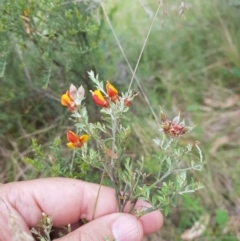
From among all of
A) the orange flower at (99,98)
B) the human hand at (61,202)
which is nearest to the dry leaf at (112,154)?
the orange flower at (99,98)

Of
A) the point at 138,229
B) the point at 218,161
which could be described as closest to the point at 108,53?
the point at 218,161

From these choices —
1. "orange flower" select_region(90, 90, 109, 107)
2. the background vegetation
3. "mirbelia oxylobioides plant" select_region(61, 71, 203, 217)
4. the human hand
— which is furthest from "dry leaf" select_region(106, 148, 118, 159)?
the background vegetation

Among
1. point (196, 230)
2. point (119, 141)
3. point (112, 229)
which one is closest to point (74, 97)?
point (119, 141)

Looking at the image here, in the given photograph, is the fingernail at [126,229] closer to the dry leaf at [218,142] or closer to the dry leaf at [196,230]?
the dry leaf at [196,230]

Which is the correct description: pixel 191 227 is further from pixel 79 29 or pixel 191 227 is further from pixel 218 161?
pixel 79 29

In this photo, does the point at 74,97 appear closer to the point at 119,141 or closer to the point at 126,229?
the point at 119,141

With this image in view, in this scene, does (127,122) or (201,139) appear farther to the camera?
(201,139)
